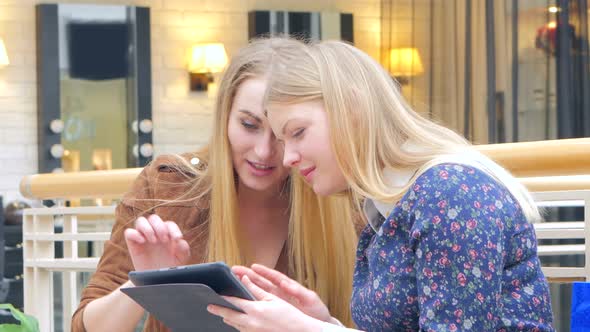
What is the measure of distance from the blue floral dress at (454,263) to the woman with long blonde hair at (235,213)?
483 mm

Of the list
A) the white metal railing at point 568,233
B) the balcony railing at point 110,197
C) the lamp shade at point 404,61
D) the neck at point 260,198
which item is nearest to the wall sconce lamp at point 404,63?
the lamp shade at point 404,61

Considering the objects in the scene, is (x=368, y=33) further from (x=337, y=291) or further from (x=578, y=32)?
(x=337, y=291)

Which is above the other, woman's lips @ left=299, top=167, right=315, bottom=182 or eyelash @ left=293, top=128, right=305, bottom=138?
eyelash @ left=293, top=128, right=305, bottom=138

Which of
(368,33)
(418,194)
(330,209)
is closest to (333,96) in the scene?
(418,194)

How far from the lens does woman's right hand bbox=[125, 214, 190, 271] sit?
1736 millimetres

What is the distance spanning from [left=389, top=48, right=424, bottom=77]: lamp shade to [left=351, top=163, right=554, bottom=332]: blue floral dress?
633 cm

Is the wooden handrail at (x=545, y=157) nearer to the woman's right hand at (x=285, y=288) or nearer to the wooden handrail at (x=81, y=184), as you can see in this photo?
the woman's right hand at (x=285, y=288)

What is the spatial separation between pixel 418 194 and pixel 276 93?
31cm

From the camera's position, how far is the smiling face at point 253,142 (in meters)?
1.96

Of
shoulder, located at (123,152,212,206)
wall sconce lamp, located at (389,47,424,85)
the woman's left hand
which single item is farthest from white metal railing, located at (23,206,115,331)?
wall sconce lamp, located at (389,47,424,85)

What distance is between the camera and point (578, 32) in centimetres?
570

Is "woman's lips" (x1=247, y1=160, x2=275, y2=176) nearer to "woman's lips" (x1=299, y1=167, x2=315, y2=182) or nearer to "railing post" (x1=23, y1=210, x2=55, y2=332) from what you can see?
"woman's lips" (x1=299, y1=167, x2=315, y2=182)

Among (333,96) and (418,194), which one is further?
(333,96)

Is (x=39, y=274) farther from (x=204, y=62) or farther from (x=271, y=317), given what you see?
(x=204, y=62)
